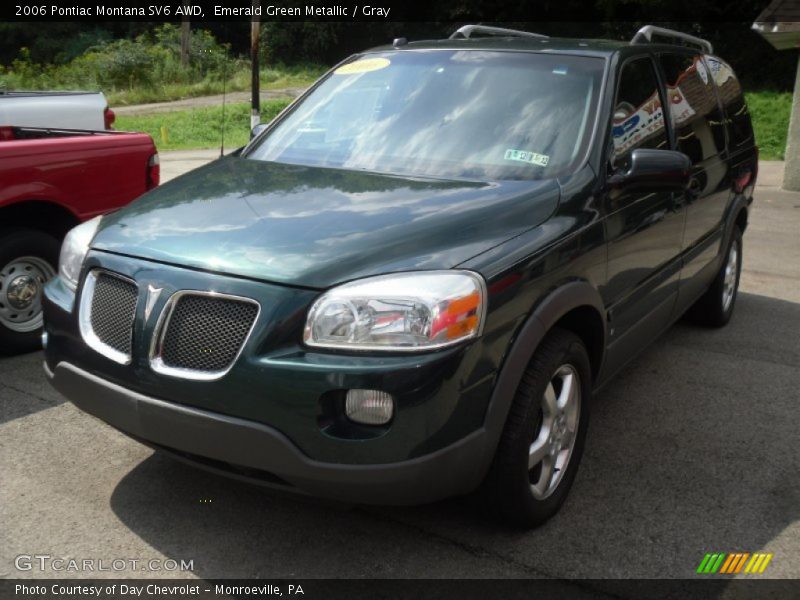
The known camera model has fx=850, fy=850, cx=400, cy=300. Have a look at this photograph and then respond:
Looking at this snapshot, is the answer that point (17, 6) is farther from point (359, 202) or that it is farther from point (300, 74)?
point (359, 202)

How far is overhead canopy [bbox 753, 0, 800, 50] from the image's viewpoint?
13.3m

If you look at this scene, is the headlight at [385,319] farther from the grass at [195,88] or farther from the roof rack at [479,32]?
the grass at [195,88]

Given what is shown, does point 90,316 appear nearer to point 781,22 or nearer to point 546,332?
point 546,332

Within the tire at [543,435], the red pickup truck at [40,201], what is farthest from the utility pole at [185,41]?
the tire at [543,435]

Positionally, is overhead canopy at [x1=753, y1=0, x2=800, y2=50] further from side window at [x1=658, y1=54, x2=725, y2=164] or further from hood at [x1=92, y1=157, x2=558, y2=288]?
hood at [x1=92, y1=157, x2=558, y2=288]

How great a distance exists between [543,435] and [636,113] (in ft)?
5.60

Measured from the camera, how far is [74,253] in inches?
129

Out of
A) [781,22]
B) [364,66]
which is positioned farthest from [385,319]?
[781,22]

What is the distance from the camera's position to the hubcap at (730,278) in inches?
225

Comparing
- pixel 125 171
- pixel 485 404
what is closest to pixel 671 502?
pixel 485 404

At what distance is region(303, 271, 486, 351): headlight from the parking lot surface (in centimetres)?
56

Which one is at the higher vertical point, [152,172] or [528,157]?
Result: [528,157]

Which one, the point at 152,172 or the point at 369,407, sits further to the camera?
the point at 152,172


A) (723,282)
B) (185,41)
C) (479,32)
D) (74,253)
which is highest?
(479,32)
